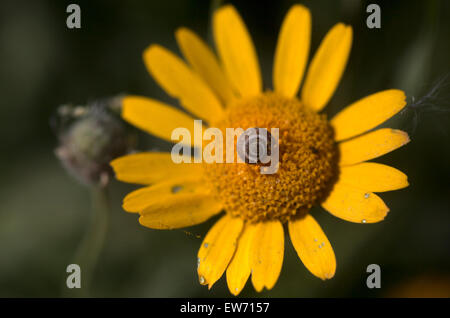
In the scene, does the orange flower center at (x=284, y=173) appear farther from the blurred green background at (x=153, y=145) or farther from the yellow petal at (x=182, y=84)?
the blurred green background at (x=153, y=145)

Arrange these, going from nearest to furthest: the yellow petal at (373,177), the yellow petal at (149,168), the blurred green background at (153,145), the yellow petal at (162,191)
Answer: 1. the yellow petal at (373,177)
2. the yellow petal at (162,191)
3. the yellow petal at (149,168)
4. the blurred green background at (153,145)

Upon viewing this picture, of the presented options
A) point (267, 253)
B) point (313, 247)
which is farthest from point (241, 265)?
point (313, 247)

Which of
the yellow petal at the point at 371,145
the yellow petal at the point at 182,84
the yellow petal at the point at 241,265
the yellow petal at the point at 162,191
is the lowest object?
the yellow petal at the point at 241,265

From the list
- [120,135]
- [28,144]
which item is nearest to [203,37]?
[120,135]

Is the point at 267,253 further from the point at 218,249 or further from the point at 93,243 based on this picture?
the point at 93,243

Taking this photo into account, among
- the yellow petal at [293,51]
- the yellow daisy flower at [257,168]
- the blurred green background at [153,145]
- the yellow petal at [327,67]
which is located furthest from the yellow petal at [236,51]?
the blurred green background at [153,145]

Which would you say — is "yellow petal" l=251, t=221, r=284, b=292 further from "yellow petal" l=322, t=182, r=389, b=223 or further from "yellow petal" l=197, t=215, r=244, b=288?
"yellow petal" l=322, t=182, r=389, b=223
